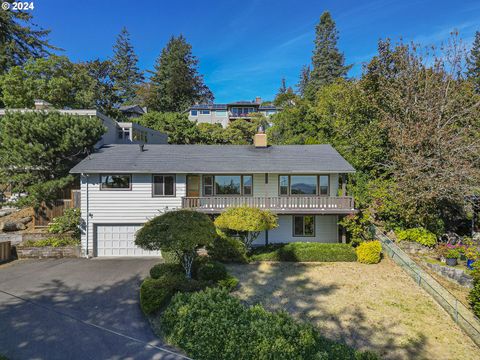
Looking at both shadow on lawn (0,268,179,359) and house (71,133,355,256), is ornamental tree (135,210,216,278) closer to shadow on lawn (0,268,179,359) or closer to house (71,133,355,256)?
shadow on lawn (0,268,179,359)

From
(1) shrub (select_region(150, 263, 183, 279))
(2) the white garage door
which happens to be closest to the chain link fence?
(1) shrub (select_region(150, 263, 183, 279))

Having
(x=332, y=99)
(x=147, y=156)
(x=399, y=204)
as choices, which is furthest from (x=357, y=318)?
(x=332, y=99)

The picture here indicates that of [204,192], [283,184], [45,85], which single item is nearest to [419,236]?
[283,184]

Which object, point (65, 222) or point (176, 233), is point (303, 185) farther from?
point (65, 222)

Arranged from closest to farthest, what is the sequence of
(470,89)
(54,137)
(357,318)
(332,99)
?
1. (357,318)
2. (54,137)
3. (470,89)
4. (332,99)

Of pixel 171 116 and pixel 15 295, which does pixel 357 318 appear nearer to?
pixel 15 295

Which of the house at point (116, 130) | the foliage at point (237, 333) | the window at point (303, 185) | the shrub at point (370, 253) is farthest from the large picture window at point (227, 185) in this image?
the foliage at point (237, 333)
